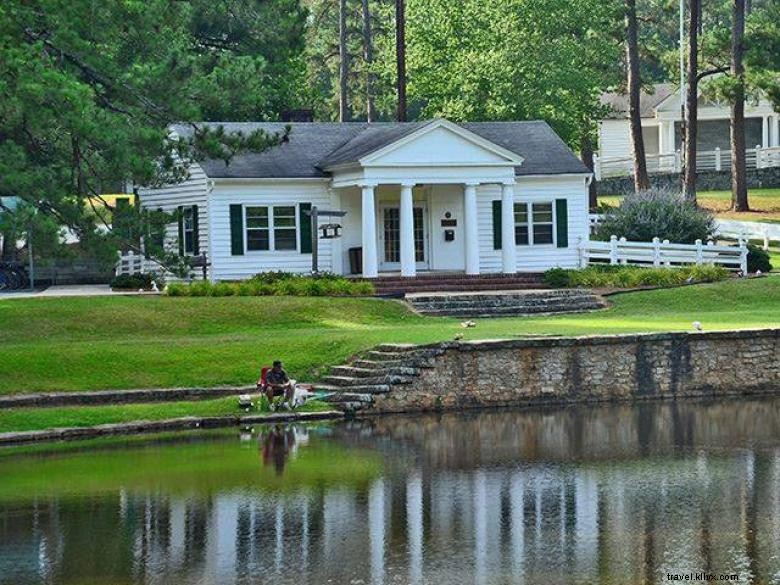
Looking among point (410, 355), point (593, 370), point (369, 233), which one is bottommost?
point (593, 370)

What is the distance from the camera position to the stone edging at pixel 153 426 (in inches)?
1232

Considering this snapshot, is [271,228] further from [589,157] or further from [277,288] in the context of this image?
[589,157]

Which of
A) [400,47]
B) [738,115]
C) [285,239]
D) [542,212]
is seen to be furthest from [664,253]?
[738,115]

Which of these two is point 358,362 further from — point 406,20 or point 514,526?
point 406,20

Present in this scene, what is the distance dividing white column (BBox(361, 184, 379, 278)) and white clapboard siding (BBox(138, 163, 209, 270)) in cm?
443

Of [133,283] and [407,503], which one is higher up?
[133,283]

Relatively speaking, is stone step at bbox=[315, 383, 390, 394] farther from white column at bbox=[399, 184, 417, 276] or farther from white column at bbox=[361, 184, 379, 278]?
white column at bbox=[399, 184, 417, 276]

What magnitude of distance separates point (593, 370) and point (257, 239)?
14824mm

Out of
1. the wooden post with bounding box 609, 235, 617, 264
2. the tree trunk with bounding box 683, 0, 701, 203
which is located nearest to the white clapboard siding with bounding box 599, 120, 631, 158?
the tree trunk with bounding box 683, 0, 701, 203

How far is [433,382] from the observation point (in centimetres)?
3528

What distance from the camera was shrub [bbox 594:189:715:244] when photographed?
5219 centimetres

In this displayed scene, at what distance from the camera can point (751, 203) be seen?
7075 centimetres

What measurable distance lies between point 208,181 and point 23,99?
46.3 feet

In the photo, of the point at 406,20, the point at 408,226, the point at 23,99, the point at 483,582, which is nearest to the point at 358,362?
the point at 23,99
